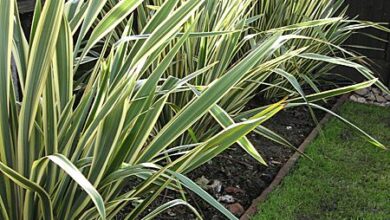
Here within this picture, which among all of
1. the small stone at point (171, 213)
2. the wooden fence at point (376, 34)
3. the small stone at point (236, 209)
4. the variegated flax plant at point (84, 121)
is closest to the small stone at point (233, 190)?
the small stone at point (236, 209)

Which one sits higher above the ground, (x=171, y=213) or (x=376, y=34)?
(x=171, y=213)

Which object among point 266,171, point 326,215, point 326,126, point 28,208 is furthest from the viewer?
point 326,126

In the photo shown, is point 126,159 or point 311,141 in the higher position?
point 126,159

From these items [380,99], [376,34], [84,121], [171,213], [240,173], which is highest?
[84,121]

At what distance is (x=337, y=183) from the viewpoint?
105 inches

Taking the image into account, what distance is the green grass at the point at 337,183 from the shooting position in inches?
94.0

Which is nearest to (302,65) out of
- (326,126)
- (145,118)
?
(326,126)

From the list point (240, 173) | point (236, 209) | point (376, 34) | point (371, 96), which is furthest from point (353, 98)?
point (236, 209)

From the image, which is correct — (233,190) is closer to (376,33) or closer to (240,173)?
(240,173)

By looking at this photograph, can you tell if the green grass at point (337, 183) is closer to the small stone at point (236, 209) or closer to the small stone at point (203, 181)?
the small stone at point (236, 209)

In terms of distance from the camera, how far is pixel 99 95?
1.36m

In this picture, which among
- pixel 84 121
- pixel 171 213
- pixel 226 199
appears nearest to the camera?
pixel 84 121

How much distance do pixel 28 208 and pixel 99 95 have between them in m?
0.33

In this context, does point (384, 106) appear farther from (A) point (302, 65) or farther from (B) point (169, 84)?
(B) point (169, 84)
